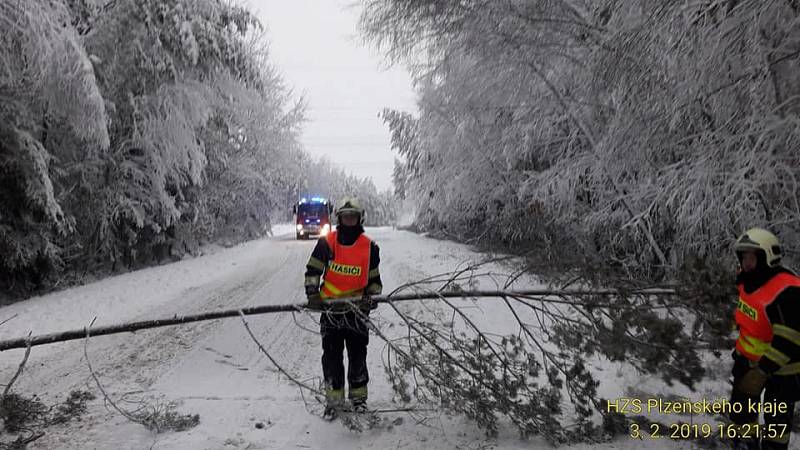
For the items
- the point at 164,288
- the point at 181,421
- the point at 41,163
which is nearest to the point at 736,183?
the point at 181,421

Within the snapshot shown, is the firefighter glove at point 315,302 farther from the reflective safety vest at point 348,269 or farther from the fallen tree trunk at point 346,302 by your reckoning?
the reflective safety vest at point 348,269

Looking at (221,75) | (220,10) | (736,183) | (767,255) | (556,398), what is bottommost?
(556,398)

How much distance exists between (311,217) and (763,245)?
3069 centimetres

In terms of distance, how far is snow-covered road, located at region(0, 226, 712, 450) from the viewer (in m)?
3.92

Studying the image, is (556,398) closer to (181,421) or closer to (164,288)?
(181,421)

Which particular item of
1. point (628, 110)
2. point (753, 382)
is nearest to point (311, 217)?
point (628, 110)

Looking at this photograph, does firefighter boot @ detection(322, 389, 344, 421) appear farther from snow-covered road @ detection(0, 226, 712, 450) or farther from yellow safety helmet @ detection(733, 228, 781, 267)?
yellow safety helmet @ detection(733, 228, 781, 267)

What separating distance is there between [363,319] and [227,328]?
4441 millimetres

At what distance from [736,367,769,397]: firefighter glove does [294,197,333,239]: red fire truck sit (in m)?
29.3

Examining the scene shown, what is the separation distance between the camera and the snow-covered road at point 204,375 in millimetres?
3924

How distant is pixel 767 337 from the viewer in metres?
3.07

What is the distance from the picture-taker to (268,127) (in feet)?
105

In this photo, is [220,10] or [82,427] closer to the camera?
[82,427]

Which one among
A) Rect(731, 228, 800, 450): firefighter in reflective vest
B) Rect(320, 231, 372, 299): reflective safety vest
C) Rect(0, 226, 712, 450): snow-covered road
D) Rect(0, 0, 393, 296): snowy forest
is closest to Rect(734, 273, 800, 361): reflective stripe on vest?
Rect(731, 228, 800, 450): firefighter in reflective vest
